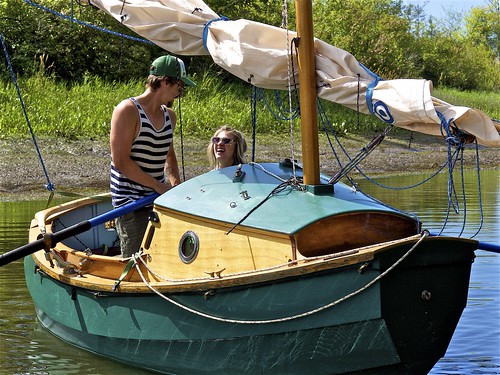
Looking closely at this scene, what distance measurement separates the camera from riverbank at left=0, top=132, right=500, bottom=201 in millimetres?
17422

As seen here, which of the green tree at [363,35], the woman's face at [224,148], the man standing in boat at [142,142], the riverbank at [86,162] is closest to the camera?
the man standing in boat at [142,142]

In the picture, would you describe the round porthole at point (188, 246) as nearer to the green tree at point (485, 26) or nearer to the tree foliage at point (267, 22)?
the tree foliage at point (267, 22)

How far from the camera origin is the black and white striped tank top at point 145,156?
7.23 m

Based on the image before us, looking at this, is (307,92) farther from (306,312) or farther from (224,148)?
(306,312)

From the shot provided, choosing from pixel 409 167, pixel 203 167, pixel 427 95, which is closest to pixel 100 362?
pixel 427 95

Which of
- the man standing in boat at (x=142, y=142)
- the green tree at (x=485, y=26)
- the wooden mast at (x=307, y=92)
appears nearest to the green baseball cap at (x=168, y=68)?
the man standing in boat at (x=142, y=142)

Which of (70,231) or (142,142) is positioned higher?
(142,142)

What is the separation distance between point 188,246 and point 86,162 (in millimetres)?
12114

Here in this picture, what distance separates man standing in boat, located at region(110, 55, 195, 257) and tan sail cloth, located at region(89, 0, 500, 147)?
0.32 metres

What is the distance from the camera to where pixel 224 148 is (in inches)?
285

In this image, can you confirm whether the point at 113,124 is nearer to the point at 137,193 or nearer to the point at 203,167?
the point at 137,193

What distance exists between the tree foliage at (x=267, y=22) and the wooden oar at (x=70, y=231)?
157cm

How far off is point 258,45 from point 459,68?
35.4m

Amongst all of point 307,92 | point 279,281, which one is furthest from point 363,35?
point 279,281
